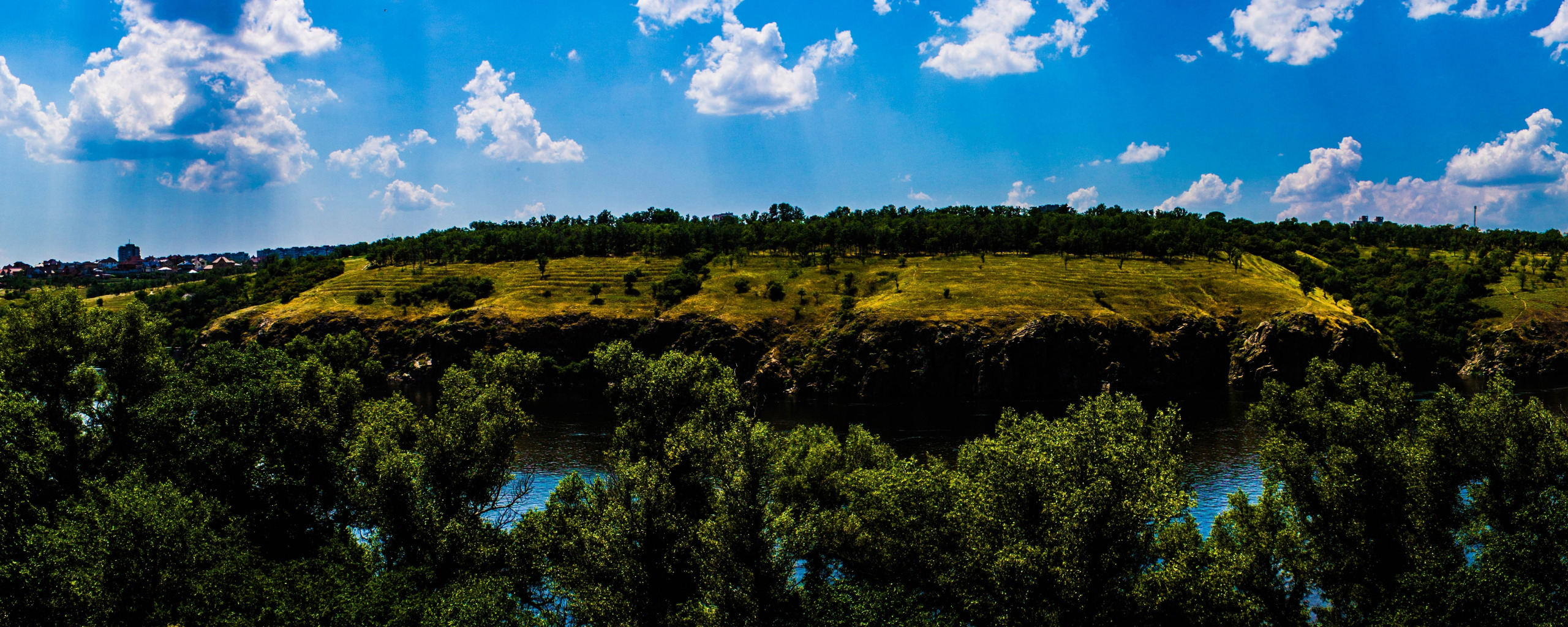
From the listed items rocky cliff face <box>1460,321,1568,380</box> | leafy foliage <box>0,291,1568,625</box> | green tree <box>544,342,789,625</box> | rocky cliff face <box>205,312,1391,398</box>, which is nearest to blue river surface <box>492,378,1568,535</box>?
rocky cliff face <box>205,312,1391,398</box>

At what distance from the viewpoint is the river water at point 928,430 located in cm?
7581

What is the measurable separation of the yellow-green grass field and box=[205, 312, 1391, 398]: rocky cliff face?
4748mm

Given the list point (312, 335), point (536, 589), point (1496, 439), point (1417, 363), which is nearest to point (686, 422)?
point (536, 589)

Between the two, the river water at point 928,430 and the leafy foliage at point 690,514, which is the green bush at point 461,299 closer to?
the river water at point 928,430

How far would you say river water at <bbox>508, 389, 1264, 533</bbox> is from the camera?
75.8 metres

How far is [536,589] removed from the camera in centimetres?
4747

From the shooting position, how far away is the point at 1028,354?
457ft

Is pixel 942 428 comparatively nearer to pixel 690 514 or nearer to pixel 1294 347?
pixel 690 514

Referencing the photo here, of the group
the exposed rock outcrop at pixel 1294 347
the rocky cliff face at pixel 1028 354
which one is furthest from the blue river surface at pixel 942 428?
the exposed rock outcrop at pixel 1294 347

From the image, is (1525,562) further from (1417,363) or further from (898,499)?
(1417,363)

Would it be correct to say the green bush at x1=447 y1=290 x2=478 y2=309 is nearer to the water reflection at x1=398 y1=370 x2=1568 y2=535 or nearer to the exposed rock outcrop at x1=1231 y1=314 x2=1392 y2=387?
the water reflection at x1=398 y1=370 x2=1568 y2=535

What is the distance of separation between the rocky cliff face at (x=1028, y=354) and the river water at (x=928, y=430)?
287 inches

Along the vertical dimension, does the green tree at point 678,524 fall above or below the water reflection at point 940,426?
above

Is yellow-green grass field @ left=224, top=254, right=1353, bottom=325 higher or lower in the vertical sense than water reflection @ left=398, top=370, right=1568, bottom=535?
higher
